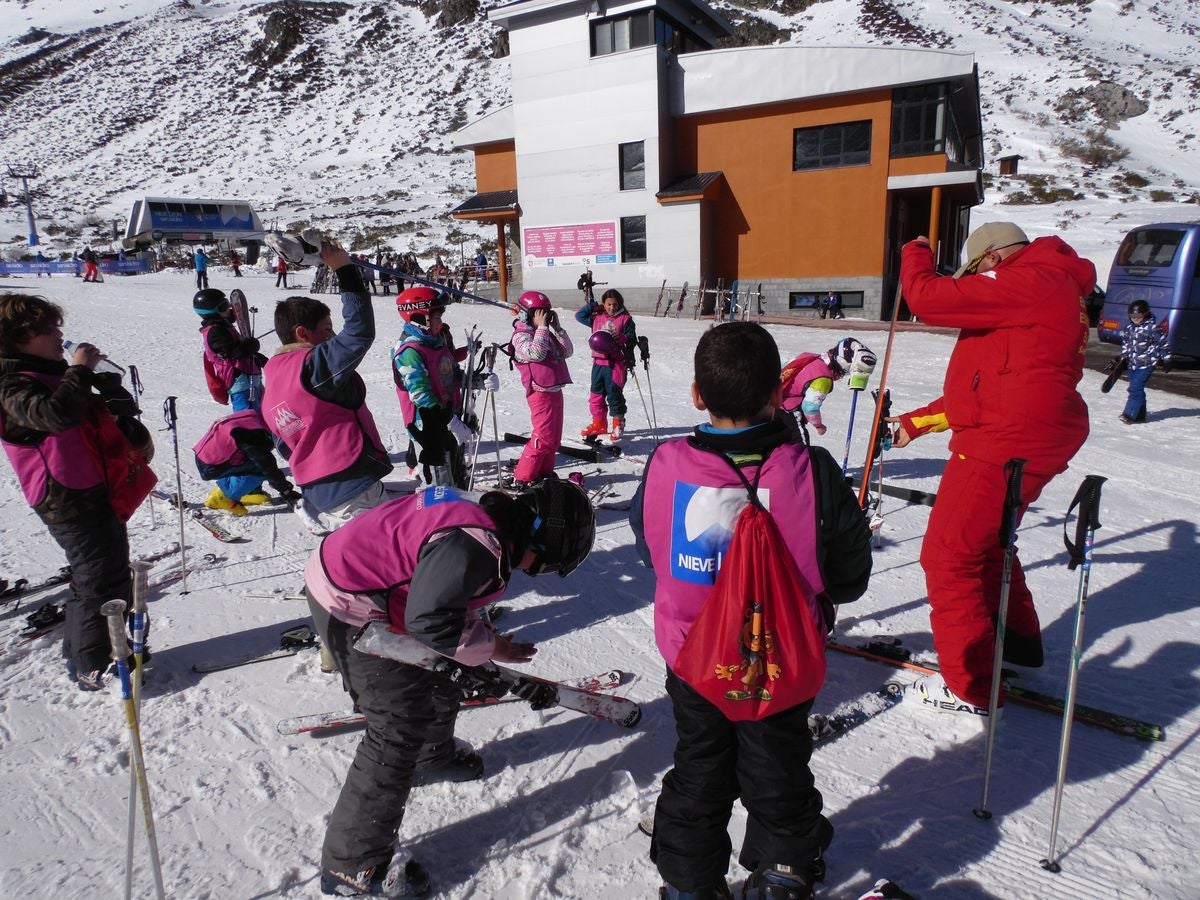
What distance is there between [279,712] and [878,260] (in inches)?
764

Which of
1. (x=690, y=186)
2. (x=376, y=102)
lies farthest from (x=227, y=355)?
(x=376, y=102)

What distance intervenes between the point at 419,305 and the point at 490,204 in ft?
63.8

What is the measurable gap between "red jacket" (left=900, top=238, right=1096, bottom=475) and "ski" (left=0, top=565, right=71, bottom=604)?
16.9 feet

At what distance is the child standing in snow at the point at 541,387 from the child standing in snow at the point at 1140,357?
736 centimetres

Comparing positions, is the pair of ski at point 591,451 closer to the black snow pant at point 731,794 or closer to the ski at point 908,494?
the ski at point 908,494

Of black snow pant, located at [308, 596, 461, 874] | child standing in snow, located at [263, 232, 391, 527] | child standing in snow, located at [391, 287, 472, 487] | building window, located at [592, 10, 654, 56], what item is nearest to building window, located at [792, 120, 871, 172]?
building window, located at [592, 10, 654, 56]

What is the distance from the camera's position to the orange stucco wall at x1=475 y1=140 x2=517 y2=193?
2392cm

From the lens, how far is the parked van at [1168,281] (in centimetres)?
1228

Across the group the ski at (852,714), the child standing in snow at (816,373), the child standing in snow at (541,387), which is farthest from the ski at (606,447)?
the ski at (852,714)

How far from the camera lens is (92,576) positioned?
3.38m

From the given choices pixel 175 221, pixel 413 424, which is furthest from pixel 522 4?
pixel 175 221

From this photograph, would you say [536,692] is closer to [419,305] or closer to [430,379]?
[430,379]

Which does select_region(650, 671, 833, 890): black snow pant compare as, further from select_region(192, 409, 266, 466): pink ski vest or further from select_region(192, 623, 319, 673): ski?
select_region(192, 409, 266, 466): pink ski vest

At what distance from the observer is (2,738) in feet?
10.2
